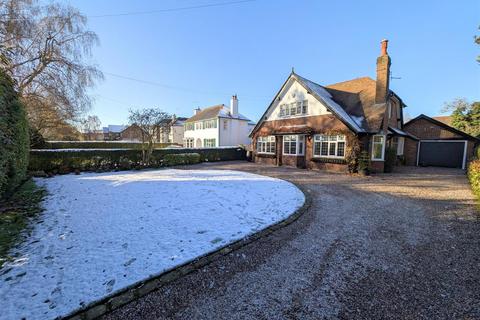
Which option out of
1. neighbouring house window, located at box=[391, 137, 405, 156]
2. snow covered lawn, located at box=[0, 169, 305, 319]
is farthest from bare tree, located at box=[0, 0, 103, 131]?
neighbouring house window, located at box=[391, 137, 405, 156]

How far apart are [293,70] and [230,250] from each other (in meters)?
15.8

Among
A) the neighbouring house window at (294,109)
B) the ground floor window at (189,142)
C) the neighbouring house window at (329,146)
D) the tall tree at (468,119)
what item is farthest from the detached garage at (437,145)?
the ground floor window at (189,142)

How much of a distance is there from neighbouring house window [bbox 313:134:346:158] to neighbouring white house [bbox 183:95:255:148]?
46.4ft

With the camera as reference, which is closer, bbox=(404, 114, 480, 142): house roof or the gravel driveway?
the gravel driveway

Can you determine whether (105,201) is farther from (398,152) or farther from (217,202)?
(398,152)

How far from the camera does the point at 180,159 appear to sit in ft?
56.0

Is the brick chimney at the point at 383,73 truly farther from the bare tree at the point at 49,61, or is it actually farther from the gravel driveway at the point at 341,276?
the bare tree at the point at 49,61

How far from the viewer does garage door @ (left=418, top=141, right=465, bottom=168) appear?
16.5 metres

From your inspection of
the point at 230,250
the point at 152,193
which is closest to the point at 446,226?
the point at 230,250

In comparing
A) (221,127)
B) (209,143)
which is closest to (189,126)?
(209,143)

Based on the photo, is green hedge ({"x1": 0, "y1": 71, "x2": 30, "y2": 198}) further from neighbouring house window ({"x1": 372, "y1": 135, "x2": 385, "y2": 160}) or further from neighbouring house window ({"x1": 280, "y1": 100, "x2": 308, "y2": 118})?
neighbouring house window ({"x1": 372, "y1": 135, "x2": 385, "y2": 160})

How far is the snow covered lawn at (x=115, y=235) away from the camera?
2574 millimetres

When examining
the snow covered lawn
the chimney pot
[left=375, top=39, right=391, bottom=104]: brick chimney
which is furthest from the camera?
the chimney pot

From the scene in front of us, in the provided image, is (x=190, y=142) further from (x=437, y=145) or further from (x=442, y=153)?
(x=442, y=153)
